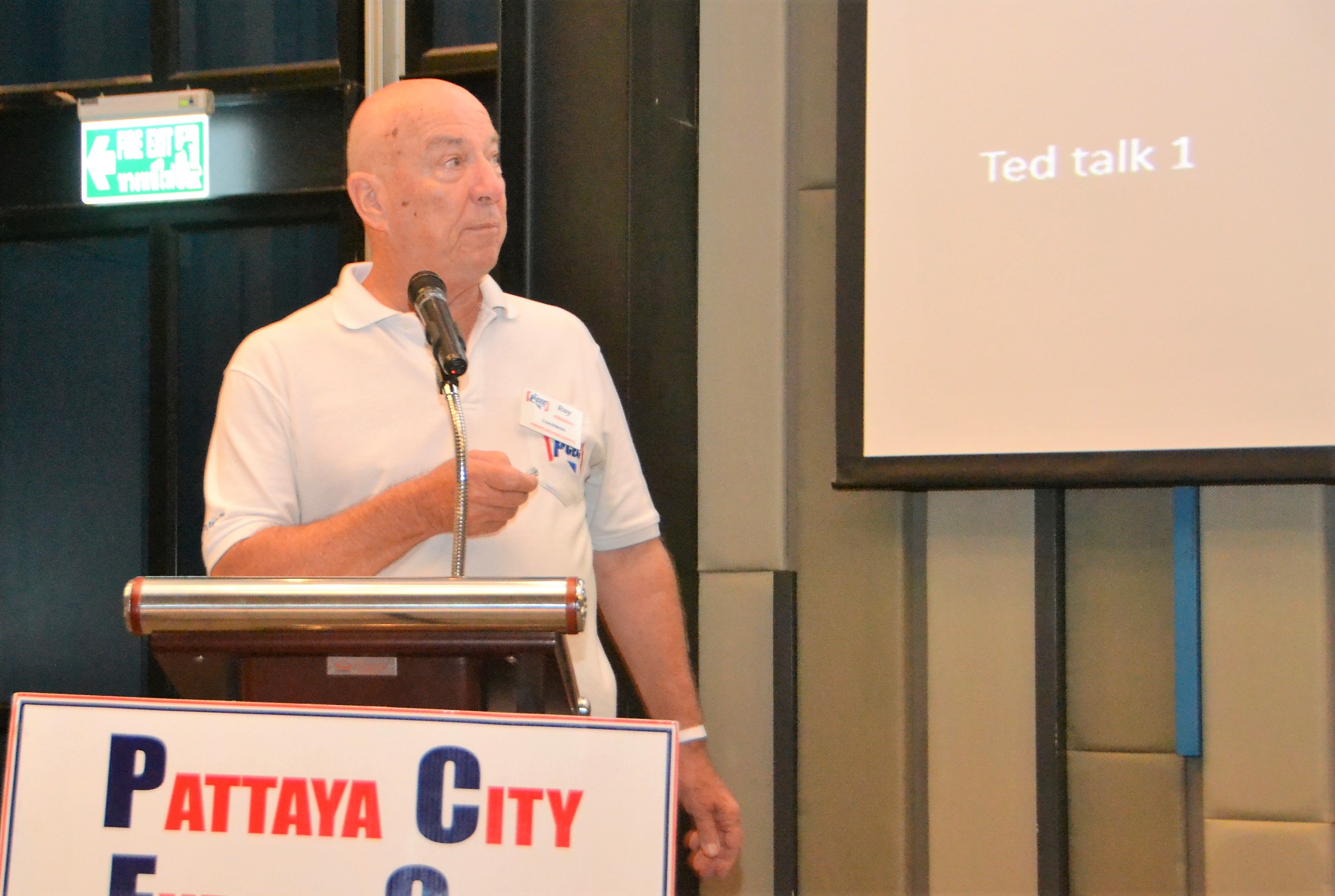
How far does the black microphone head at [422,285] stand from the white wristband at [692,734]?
757 mm

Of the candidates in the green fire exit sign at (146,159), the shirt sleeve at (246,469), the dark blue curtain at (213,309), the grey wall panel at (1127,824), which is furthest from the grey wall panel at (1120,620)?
the green fire exit sign at (146,159)

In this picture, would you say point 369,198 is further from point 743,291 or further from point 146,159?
point 146,159

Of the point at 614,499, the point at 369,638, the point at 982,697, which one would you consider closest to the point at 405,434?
the point at 614,499

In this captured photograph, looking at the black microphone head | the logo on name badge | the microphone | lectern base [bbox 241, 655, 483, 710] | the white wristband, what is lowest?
the white wristband

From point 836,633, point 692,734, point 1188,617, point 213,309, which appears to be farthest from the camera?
point 213,309

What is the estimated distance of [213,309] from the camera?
3.97 m

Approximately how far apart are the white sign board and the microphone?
1.18 feet

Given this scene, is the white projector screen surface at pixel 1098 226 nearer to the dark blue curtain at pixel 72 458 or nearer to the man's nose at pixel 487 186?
the man's nose at pixel 487 186

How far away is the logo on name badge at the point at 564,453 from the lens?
174 cm

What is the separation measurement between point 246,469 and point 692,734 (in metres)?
0.69

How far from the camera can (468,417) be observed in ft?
5.66

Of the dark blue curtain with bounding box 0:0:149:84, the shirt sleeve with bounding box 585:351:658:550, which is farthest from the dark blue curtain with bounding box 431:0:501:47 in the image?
the shirt sleeve with bounding box 585:351:658:550

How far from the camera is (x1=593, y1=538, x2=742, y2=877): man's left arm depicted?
1.65m

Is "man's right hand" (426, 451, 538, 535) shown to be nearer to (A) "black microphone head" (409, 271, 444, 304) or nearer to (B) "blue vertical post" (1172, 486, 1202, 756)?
(A) "black microphone head" (409, 271, 444, 304)
